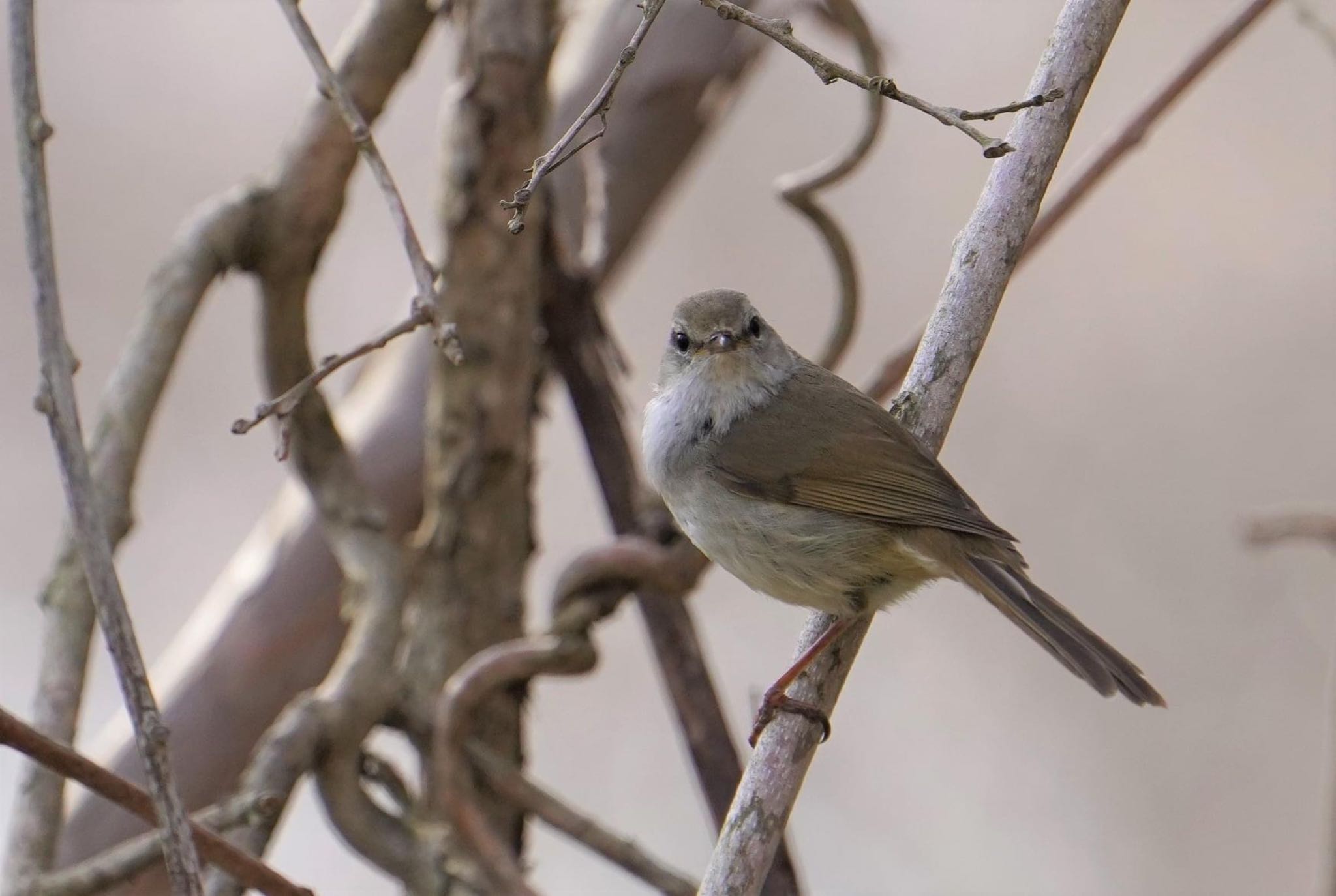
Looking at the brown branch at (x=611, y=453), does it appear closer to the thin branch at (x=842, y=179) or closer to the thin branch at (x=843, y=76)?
the thin branch at (x=842, y=179)

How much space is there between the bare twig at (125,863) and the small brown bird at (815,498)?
80 centimetres

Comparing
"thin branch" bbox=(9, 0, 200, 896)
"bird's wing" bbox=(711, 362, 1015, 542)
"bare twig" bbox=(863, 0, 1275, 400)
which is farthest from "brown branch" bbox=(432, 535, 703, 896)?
"thin branch" bbox=(9, 0, 200, 896)

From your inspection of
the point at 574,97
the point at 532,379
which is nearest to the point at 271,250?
the point at 532,379

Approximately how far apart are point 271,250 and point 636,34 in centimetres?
133

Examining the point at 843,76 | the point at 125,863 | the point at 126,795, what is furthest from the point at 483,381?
the point at 843,76

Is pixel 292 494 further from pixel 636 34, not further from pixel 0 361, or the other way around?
pixel 0 361

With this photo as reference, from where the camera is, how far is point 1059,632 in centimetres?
→ 239

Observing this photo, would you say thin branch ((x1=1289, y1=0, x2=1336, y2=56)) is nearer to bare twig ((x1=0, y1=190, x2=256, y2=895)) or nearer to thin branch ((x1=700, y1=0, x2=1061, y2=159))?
thin branch ((x1=700, y1=0, x2=1061, y2=159))

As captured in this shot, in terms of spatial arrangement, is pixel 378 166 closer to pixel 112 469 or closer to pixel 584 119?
pixel 584 119

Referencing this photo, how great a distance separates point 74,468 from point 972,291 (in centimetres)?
122

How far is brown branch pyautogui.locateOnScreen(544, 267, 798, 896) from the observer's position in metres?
2.73

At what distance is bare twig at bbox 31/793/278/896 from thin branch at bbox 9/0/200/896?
389 millimetres

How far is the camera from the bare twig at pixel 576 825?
7.70 feet

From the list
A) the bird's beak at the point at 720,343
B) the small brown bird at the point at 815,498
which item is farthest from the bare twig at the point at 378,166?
the bird's beak at the point at 720,343
